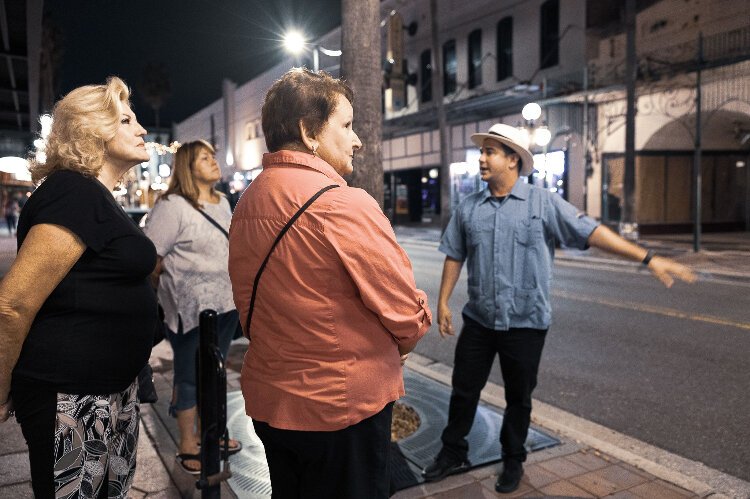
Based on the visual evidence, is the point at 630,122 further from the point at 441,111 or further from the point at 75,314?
the point at 75,314

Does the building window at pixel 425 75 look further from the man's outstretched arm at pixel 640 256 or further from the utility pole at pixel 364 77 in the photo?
the man's outstretched arm at pixel 640 256

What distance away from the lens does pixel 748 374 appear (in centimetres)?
579

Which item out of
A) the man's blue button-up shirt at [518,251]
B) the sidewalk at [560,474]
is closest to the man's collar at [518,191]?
the man's blue button-up shirt at [518,251]

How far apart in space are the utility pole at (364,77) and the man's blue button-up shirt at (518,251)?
2.86 ft

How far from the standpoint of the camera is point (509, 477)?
3510 millimetres

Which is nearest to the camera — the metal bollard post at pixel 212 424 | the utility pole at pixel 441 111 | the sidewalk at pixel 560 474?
the metal bollard post at pixel 212 424

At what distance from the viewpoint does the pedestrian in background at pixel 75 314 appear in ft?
6.40

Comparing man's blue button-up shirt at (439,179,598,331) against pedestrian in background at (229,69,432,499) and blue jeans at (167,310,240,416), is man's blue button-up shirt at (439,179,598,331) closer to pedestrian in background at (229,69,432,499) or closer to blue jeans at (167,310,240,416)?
blue jeans at (167,310,240,416)

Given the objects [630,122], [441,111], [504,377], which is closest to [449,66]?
[441,111]

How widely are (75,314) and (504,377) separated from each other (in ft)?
8.15

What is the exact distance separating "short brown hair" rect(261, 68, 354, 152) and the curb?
3.08 meters

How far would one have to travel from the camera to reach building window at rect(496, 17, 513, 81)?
24016 millimetres

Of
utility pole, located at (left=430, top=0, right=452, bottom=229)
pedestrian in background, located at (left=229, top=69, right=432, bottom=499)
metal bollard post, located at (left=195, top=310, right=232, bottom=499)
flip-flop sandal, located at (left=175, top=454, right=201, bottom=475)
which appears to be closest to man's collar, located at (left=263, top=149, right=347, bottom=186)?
pedestrian in background, located at (left=229, top=69, right=432, bottom=499)

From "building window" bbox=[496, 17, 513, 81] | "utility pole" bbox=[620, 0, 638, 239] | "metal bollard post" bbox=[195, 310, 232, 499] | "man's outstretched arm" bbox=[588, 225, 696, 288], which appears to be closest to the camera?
"metal bollard post" bbox=[195, 310, 232, 499]
